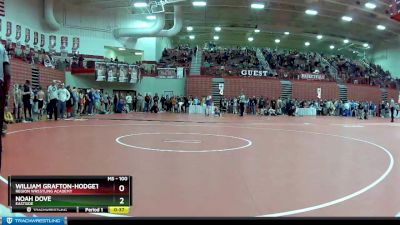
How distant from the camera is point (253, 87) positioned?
32062 mm

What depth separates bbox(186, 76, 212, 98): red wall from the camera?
31.1 meters

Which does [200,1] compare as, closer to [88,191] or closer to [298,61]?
[298,61]

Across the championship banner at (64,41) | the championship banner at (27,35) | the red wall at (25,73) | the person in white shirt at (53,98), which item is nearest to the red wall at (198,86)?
the red wall at (25,73)

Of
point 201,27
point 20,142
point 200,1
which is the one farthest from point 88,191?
point 201,27

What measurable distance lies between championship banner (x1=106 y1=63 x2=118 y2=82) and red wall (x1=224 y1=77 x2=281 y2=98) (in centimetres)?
960

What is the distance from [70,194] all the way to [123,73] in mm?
27685

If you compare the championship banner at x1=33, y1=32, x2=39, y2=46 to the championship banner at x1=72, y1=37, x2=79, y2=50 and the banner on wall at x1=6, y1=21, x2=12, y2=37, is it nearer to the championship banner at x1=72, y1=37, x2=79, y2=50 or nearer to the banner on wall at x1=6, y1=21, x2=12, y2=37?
the banner on wall at x1=6, y1=21, x2=12, y2=37

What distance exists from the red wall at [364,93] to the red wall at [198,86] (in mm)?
14527

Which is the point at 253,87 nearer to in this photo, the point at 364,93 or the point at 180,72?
the point at 180,72

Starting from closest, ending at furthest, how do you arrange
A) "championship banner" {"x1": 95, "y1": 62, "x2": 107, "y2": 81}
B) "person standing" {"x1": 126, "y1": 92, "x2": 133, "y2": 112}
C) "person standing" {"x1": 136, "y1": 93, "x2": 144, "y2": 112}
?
1. "person standing" {"x1": 126, "y1": 92, "x2": 133, "y2": 112}
2. "championship banner" {"x1": 95, "y1": 62, "x2": 107, "y2": 81}
3. "person standing" {"x1": 136, "y1": 93, "x2": 144, "y2": 112}

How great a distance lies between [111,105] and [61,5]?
1146 cm

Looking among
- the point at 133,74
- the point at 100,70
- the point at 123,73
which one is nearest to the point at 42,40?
the point at 100,70

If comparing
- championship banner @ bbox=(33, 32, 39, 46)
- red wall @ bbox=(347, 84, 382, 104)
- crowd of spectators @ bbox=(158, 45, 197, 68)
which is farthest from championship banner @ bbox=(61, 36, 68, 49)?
red wall @ bbox=(347, 84, 382, 104)

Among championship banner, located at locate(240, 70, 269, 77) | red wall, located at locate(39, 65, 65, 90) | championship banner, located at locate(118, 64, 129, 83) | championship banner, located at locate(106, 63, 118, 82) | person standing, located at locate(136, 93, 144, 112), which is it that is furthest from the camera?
championship banner, located at locate(240, 70, 269, 77)
